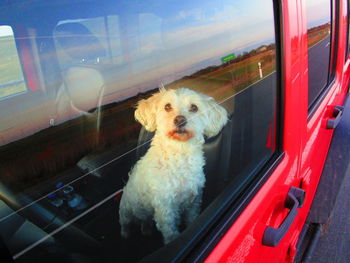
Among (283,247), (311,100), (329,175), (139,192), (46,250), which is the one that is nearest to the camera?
(46,250)

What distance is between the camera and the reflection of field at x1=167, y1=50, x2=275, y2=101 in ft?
5.33

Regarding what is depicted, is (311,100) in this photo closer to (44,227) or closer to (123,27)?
(123,27)

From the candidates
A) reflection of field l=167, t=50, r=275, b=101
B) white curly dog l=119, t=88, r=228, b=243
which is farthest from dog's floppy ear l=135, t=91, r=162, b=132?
reflection of field l=167, t=50, r=275, b=101

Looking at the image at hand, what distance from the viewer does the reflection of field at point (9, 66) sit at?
1.10 m

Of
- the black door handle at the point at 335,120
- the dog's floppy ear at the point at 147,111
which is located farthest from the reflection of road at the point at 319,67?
the dog's floppy ear at the point at 147,111

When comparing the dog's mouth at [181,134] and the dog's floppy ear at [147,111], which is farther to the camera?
the dog's mouth at [181,134]

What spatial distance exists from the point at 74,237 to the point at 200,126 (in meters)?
1.11

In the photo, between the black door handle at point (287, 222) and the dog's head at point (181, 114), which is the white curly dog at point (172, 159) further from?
the black door handle at point (287, 222)

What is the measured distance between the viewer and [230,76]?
1.68 metres

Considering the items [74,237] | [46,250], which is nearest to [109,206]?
[74,237]

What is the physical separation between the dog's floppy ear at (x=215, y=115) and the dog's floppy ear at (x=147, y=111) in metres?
0.29

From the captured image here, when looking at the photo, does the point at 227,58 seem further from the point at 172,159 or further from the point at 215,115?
the point at 172,159

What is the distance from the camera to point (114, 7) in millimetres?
1316

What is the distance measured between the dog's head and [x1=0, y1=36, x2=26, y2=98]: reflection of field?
55 cm
